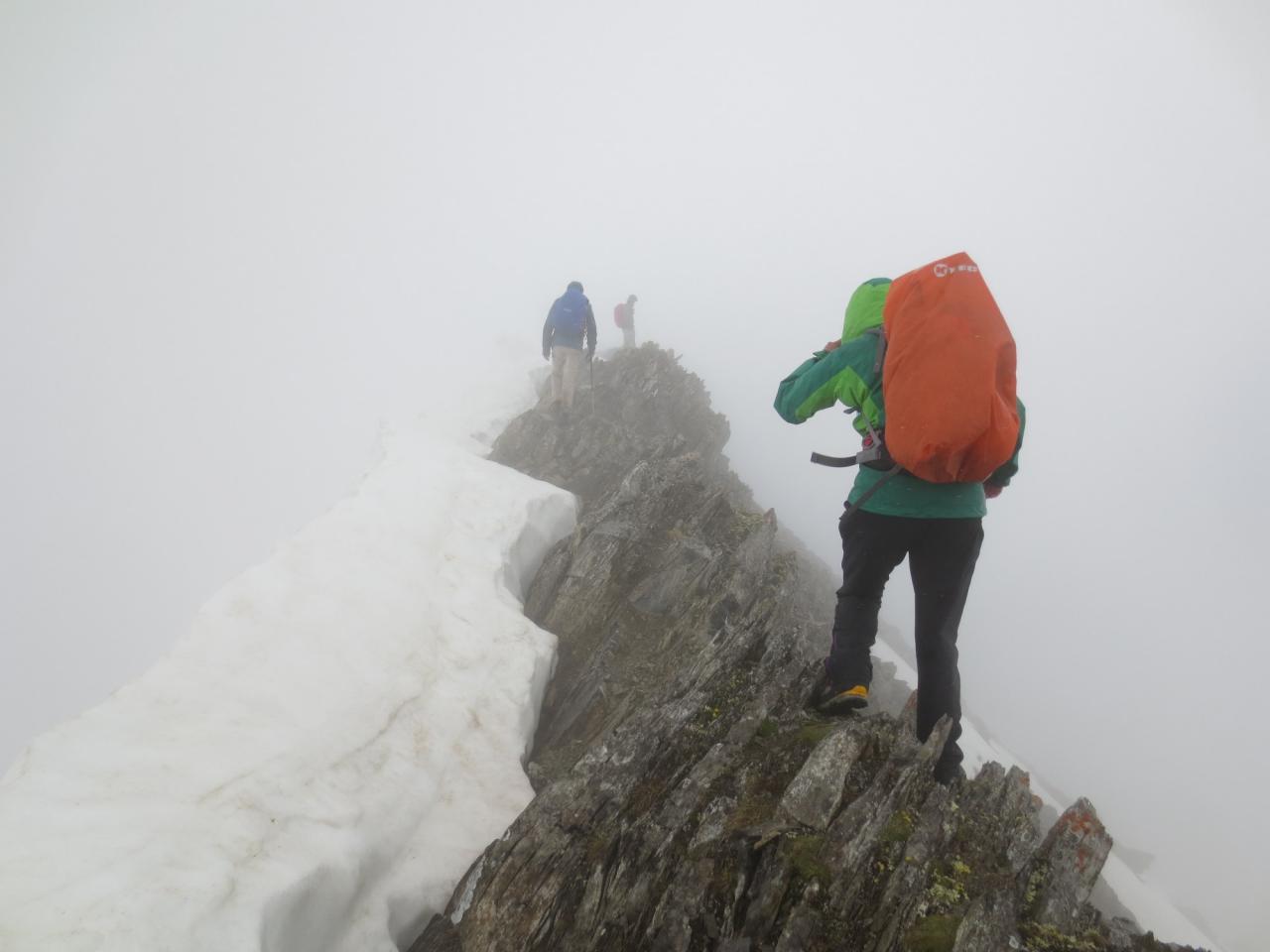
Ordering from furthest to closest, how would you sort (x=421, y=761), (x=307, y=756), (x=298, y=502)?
(x=298, y=502), (x=421, y=761), (x=307, y=756)

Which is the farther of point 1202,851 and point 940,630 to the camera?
point 1202,851

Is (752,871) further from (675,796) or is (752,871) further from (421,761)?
(421,761)

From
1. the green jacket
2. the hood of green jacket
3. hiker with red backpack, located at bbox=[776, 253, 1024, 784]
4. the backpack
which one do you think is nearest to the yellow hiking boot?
hiker with red backpack, located at bbox=[776, 253, 1024, 784]

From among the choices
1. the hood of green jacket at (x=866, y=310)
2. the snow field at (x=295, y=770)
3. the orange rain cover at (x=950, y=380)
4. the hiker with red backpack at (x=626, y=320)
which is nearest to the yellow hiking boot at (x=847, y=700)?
the orange rain cover at (x=950, y=380)

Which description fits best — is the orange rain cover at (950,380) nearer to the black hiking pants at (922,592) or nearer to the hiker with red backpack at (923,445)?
the hiker with red backpack at (923,445)

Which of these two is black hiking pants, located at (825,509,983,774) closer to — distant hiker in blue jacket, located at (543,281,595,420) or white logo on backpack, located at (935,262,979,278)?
white logo on backpack, located at (935,262,979,278)

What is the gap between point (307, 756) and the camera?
23.9 ft

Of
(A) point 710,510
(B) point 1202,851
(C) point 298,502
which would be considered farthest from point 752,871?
(C) point 298,502

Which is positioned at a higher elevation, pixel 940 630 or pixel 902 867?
pixel 940 630

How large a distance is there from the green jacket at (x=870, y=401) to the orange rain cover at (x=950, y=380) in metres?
0.44

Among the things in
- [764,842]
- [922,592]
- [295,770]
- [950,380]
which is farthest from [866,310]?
[295,770]

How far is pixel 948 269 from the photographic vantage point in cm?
527

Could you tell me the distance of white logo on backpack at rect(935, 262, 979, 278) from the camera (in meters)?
5.20

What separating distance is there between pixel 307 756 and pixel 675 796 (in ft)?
15.3
